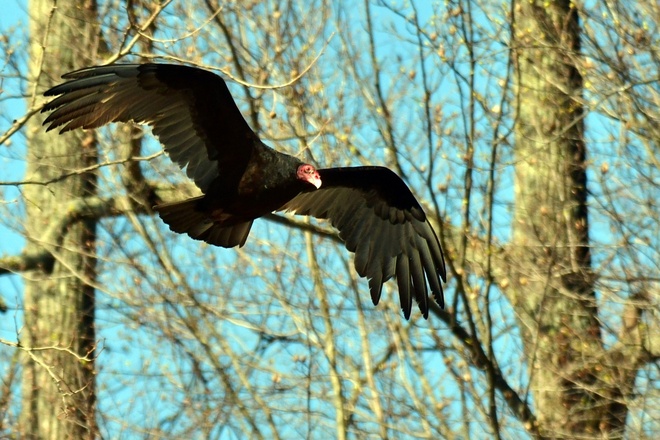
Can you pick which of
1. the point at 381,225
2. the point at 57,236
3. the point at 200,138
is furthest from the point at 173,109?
the point at 57,236

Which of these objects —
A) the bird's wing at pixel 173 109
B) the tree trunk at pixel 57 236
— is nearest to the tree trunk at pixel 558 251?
the bird's wing at pixel 173 109

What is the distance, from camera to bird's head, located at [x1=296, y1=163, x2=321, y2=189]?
5961mm

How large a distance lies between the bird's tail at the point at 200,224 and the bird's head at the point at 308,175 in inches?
16.7

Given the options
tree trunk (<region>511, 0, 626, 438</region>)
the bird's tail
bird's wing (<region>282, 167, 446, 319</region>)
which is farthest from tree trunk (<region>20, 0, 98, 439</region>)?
tree trunk (<region>511, 0, 626, 438</region>)

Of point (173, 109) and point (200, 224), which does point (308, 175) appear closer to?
point (200, 224)

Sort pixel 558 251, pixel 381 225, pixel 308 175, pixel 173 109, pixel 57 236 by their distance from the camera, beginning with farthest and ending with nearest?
pixel 57 236 < pixel 558 251 < pixel 381 225 < pixel 173 109 < pixel 308 175

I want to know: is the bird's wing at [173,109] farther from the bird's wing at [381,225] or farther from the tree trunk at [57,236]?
the tree trunk at [57,236]

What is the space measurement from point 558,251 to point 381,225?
2.14m

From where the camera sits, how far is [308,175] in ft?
19.6

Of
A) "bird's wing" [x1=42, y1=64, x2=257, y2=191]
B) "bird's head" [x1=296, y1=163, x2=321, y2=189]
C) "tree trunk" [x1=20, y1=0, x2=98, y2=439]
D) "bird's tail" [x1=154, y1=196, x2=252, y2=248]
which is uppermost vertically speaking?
"tree trunk" [x1=20, y1=0, x2=98, y2=439]

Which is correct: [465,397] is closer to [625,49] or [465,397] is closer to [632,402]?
[632,402]

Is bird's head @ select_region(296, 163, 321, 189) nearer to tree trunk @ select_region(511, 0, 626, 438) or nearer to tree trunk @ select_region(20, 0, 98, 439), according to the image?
tree trunk @ select_region(511, 0, 626, 438)

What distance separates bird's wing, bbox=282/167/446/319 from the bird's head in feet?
1.98

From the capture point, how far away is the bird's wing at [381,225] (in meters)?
6.67
